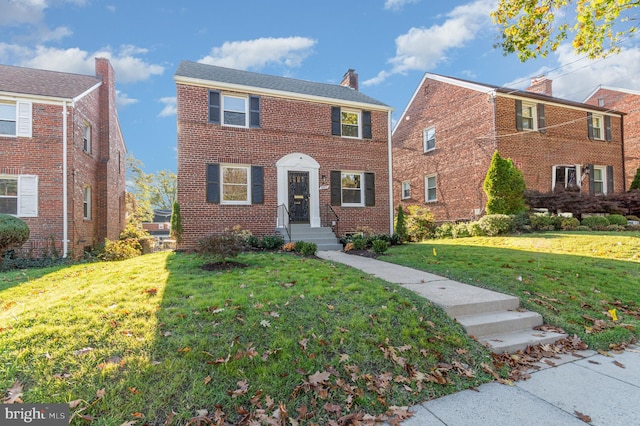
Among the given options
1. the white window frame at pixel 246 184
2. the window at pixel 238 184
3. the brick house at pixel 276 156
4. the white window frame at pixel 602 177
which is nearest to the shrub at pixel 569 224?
the white window frame at pixel 602 177

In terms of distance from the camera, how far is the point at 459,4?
9.81m

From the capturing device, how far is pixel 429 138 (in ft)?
60.1

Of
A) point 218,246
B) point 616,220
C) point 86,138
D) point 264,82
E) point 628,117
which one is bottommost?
point 218,246

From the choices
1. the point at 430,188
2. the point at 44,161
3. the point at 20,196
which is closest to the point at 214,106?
the point at 44,161

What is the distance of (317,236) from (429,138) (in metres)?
10.7

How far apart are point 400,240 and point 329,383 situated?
29.5 feet

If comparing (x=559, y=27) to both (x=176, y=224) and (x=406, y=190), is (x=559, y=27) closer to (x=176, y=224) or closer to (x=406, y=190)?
(x=176, y=224)

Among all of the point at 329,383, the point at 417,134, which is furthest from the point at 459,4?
the point at 329,383

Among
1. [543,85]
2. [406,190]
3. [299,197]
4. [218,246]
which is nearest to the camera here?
[218,246]

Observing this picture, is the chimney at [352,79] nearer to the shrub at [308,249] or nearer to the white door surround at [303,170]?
the white door surround at [303,170]

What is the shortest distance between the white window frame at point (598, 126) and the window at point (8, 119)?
26.0 meters

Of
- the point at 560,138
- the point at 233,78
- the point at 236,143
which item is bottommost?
the point at 236,143

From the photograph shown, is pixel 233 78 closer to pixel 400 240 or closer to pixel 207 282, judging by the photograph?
pixel 400 240

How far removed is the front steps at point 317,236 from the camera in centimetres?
1099
